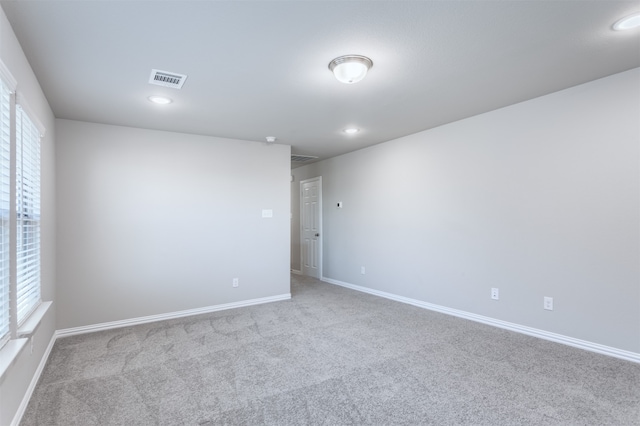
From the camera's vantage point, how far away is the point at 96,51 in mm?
2213

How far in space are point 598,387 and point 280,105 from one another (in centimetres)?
351

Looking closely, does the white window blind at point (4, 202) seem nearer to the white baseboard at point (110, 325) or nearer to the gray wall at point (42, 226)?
the gray wall at point (42, 226)

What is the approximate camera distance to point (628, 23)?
6.54 ft

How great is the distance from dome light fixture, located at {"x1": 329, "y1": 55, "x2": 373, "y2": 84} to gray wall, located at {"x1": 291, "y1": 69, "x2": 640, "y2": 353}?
2024mm

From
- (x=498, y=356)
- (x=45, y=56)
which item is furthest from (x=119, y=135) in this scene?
(x=498, y=356)

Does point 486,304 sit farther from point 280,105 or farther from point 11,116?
point 11,116

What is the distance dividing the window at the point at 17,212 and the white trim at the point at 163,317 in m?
1.08

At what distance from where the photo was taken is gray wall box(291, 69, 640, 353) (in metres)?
2.76

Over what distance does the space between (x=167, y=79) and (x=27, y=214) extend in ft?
4.84

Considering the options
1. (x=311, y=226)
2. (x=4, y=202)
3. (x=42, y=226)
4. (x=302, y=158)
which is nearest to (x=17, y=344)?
(x=4, y=202)

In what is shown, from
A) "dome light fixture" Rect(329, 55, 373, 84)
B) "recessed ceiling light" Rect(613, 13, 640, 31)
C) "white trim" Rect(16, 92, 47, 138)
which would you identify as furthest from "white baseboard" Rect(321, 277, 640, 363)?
"white trim" Rect(16, 92, 47, 138)

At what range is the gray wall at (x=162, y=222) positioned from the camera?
12.1 ft

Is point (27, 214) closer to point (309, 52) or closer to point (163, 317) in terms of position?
point (163, 317)

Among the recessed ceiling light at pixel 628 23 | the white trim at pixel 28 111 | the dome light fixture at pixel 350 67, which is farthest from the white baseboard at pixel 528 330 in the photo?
the white trim at pixel 28 111
